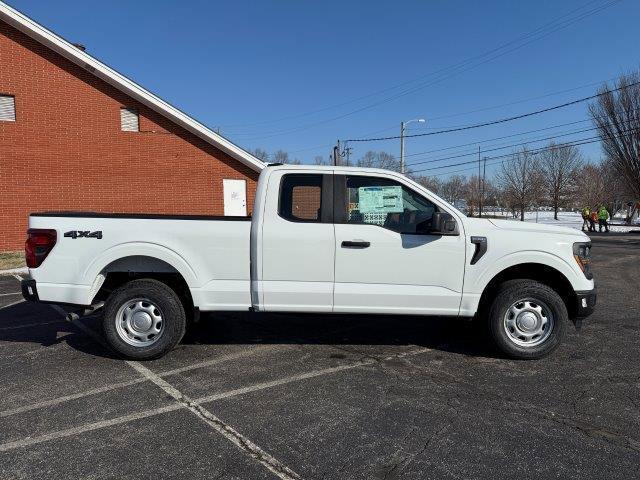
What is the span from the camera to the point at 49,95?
1517cm

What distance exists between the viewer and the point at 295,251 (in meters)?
4.78

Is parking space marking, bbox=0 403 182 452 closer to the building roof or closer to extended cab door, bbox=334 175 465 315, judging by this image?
extended cab door, bbox=334 175 465 315

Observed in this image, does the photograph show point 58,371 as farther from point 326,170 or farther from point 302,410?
point 326,170

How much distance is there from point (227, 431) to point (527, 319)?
3.13 metres

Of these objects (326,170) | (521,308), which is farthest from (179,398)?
(521,308)

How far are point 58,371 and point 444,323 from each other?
4.52 meters

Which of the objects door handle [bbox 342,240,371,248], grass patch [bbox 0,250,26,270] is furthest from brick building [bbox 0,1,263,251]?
door handle [bbox 342,240,371,248]

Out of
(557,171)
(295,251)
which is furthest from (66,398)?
(557,171)

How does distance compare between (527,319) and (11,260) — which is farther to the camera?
(11,260)

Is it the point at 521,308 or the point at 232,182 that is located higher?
the point at 232,182

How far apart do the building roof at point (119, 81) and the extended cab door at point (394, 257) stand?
10605mm

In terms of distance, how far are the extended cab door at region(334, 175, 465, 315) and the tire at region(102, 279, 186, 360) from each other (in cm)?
165

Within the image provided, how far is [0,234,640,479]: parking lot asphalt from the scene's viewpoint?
307cm

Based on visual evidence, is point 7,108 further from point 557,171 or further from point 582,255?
point 557,171
